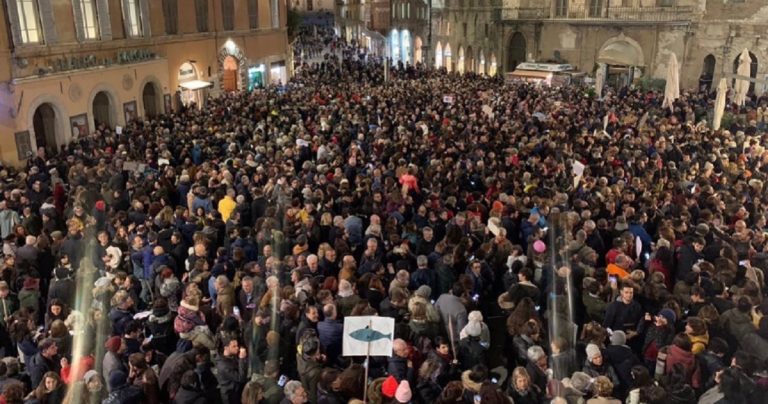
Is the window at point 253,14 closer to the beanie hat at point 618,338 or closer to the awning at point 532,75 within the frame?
the awning at point 532,75

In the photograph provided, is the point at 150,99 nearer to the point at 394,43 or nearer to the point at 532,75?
the point at 532,75

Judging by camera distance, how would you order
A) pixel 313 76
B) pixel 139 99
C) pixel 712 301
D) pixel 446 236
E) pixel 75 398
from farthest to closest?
1. pixel 313 76
2. pixel 139 99
3. pixel 446 236
4. pixel 712 301
5. pixel 75 398

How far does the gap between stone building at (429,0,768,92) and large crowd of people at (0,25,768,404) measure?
18.9 meters

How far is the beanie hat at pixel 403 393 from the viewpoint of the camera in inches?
227

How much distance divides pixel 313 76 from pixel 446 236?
30.7 metres

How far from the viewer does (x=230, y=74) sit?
3550 centimetres

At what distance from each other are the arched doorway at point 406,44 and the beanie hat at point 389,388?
183 feet

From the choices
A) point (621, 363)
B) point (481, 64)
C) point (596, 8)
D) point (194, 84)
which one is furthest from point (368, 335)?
point (481, 64)

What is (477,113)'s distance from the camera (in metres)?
21.0

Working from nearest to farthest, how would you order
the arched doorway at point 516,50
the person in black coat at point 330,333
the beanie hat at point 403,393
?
the beanie hat at point 403,393, the person in black coat at point 330,333, the arched doorway at point 516,50

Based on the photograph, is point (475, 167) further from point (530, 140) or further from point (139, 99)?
point (139, 99)

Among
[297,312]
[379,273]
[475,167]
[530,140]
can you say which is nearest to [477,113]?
[530,140]

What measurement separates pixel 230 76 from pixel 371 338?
1243 inches

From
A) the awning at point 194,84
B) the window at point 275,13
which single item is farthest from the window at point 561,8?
the awning at point 194,84
